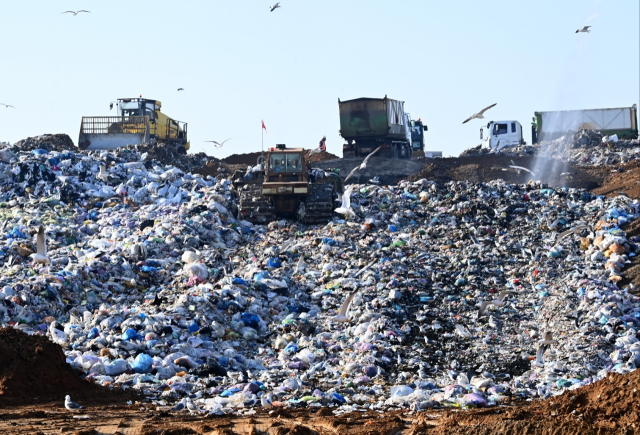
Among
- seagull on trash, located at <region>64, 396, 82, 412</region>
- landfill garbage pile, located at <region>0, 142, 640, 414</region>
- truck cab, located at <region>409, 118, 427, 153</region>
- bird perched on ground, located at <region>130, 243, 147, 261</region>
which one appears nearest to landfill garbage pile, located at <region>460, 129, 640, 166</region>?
truck cab, located at <region>409, 118, 427, 153</region>

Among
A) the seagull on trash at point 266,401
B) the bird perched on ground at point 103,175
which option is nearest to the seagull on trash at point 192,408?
the seagull on trash at point 266,401

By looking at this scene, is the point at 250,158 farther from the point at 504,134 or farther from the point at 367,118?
the point at 504,134

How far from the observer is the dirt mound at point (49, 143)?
76.3ft

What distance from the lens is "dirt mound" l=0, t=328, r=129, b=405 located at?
25.7ft

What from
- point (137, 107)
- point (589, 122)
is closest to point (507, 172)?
point (589, 122)

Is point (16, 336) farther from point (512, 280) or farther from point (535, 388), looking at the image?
point (512, 280)

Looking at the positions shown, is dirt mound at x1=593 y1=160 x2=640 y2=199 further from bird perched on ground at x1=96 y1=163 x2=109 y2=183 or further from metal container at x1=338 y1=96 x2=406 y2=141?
bird perched on ground at x1=96 y1=163 x2=109 y2=183

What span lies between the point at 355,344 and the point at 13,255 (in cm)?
660

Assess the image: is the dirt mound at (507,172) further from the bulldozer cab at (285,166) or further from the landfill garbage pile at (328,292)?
the bulldozer cab at (285,166)

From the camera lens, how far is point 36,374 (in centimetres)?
810

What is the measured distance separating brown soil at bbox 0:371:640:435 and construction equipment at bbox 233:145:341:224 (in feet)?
30.1

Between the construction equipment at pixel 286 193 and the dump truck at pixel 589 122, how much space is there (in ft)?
60.1

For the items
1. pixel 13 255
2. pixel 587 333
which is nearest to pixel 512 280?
pixel 587 333

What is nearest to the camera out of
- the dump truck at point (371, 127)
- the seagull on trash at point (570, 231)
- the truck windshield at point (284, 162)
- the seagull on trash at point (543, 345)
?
the seagull on trash at point (543, 345)
